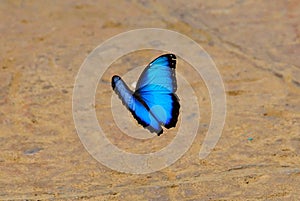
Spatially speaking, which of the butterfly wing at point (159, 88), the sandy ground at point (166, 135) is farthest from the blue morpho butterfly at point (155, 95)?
the sandy ground at point (166, 135)

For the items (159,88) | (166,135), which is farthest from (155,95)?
(166,135)

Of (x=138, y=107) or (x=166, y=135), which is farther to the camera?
(x=166, y=135)

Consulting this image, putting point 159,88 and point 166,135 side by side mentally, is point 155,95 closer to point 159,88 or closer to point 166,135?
point 159,88

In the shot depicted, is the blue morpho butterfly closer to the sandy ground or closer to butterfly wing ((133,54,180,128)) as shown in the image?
butterfly wing ((133,54,180,128))

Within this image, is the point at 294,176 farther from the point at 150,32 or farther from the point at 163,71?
the point at 150,32

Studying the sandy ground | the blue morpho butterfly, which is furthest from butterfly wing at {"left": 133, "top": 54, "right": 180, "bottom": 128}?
the sandy ground
